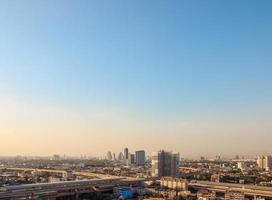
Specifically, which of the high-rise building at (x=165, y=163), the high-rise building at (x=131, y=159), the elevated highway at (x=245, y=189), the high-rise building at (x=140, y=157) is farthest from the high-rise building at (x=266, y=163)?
the elevated highway at (x=245, y=189)

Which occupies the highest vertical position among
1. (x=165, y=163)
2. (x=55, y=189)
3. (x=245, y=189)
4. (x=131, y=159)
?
(x=165, y=163)

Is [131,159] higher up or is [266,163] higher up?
[266,163]

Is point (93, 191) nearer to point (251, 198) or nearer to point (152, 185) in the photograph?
point (152, 185)

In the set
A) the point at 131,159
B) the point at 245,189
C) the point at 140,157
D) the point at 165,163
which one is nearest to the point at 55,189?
the point at 245,189

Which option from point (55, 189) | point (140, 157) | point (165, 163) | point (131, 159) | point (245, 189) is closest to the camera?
point (55, 189)

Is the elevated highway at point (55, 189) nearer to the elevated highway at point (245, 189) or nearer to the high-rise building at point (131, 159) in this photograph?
the elevated highway at point (245, 189)

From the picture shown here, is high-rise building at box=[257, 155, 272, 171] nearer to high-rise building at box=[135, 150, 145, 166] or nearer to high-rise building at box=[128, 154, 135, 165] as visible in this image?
high-rise building at box=[135, 150, 145, 166]

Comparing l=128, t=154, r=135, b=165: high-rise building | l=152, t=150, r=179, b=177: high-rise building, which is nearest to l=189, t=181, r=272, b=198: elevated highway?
l=152, t=150, r=179, b=177: high-rise building

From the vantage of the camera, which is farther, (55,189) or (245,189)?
(245,189)

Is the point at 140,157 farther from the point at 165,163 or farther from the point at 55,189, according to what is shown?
the point at 55,189
